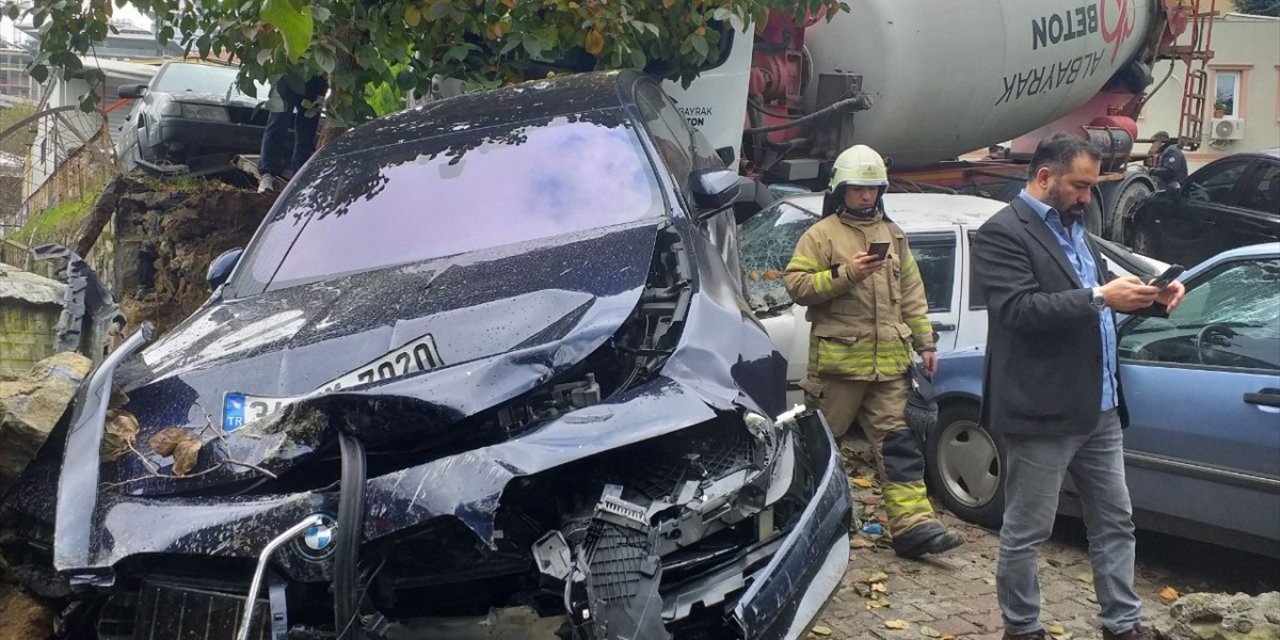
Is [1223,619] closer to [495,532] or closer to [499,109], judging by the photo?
[495,532]

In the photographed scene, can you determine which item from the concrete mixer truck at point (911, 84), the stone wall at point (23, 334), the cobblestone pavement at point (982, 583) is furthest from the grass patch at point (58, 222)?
the cobblestone pavement at point (982, 583)

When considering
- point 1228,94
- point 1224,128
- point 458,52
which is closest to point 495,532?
point 458,52

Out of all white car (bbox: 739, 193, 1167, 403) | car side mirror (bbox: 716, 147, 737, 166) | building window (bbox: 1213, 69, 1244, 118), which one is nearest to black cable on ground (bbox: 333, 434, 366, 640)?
white car (bbox: 739, 193, 1167, 403)

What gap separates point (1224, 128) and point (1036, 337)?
29.6 m

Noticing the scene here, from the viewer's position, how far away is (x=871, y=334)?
5090mm

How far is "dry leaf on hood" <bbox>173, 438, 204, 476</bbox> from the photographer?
3.08 meters

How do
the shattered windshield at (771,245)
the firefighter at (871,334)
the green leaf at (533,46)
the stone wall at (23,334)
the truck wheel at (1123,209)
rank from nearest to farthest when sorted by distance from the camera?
the firefighter at (871,334)
the stone wall at (23,334)
the green leaf at (533,46)
the shattered windshield at (771,245)
the truck wheel at (1123,209)

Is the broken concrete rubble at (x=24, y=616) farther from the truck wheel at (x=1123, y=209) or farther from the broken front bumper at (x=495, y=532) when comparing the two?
the truck wheel at (x=1123, y=209)

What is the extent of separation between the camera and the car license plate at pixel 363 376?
323 cm

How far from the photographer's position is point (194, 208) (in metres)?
7.69

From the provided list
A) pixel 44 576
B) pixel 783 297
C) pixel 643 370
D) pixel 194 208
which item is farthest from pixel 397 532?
pixel 194 208

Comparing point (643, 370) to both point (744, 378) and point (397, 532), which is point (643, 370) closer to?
point (744, 378)

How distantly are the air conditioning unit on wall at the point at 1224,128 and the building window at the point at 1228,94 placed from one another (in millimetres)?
962

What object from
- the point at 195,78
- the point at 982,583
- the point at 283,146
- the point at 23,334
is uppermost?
the point at 195,78
